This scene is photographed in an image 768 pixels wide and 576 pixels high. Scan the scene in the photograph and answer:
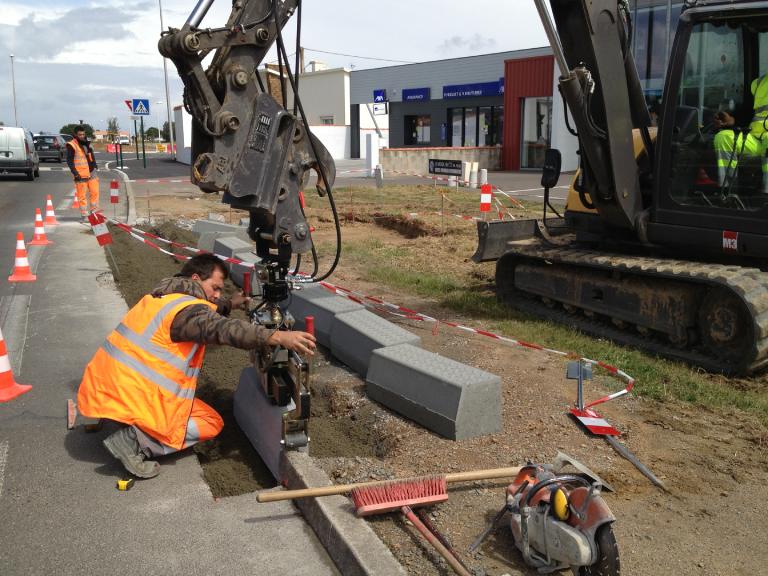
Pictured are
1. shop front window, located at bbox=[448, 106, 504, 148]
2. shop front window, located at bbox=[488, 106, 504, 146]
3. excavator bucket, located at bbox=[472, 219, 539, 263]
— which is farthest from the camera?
shop front window, located at bbox=[448, 106, 504, 148]

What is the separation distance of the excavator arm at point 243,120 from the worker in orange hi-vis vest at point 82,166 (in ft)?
40.5

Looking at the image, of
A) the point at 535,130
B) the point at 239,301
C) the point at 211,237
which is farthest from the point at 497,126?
the point at 239,301

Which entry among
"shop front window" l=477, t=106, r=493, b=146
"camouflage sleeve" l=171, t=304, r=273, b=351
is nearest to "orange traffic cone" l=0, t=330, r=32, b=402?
"camouflage sleeve" l=171, t=304, r=273, b=351

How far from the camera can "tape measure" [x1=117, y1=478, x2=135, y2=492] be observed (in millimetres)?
4273

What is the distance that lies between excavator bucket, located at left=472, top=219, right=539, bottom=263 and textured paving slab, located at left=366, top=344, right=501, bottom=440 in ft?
13.2

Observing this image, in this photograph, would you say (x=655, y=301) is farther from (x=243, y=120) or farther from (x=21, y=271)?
(x=21, y=271)

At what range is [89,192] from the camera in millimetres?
15688

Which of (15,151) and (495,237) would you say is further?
(15,151)

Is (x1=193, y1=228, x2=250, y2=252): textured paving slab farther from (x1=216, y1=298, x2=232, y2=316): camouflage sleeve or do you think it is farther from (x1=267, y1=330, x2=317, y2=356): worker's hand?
(x1=267, y1=330, x2=317, y2=356): worker's hand

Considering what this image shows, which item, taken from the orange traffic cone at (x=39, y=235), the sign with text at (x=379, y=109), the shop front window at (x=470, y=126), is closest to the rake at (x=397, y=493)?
the orange traffic cone at (x=39, y=235)

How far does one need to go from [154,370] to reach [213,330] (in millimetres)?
503

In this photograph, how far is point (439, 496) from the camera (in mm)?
3859

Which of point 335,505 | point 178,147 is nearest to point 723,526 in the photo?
point 335,505

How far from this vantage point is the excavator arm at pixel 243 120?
14.4 ft
